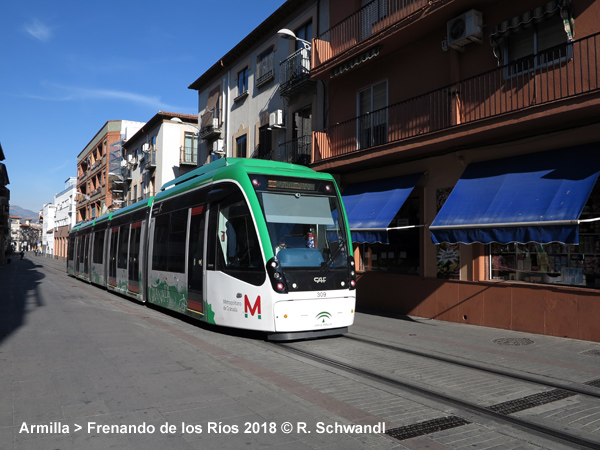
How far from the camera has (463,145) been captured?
1203 cm

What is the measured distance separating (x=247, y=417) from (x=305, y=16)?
56.8 feet

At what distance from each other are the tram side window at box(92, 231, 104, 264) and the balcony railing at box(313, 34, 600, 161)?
1106cm

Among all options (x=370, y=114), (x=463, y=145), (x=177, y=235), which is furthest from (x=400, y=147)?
(x=177, y=235)

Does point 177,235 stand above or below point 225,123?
below

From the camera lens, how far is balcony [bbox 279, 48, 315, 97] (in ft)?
59.8

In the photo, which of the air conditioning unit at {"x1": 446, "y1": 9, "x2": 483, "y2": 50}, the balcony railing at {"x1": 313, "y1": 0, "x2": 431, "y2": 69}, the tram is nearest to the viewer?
the tram

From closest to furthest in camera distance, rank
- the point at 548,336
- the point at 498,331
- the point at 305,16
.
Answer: the point at 548,336
the point at 498,331
the point at 305,16

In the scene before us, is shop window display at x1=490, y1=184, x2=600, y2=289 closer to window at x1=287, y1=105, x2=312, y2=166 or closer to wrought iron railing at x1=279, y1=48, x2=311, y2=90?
window at x1=287, y1=105, x2=312, y2=166

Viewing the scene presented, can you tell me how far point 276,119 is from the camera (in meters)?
19.7

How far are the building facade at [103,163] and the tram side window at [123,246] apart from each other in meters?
35.9

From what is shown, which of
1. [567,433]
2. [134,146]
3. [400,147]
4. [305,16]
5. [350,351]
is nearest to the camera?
[567,433]

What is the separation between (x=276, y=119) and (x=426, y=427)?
53.8ft

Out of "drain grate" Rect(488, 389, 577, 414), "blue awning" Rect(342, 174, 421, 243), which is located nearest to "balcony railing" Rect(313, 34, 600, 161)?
"blue awning" Rect(342, 174, 421, 243)

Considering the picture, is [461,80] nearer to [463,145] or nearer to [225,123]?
[463,145]
